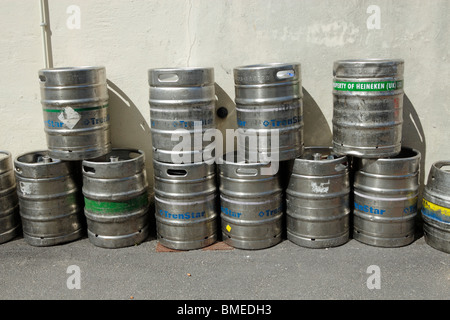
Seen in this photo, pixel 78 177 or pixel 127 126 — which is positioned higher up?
pixel 127 126

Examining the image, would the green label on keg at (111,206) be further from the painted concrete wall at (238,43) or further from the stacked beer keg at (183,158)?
the painted concrete wall at (238,43)

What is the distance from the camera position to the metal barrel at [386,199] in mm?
4766

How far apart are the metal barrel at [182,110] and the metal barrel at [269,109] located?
0.32 meters

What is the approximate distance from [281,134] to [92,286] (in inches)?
84.2

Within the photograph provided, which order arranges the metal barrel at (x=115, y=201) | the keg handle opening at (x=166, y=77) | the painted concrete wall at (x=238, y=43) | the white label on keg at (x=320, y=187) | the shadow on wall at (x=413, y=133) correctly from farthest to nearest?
the shadow on wall at (x=413, y=133) < the painted concrete wall at (x=238, y=43) < the metal barrel at (x=115, y=201) < the white label on keg at (x=320, y=187) < the keg handle opening at (x=166, y=77)

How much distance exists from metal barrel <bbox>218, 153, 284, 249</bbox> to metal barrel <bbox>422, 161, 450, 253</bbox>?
4.60 feet

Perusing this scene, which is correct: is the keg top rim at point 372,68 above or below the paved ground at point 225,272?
above

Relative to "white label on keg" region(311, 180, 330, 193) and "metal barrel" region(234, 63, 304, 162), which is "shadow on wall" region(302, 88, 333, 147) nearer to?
"metal barrel" region(234, 63, 304, 162)

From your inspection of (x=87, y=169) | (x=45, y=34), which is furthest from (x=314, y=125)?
(x=45, y=34)

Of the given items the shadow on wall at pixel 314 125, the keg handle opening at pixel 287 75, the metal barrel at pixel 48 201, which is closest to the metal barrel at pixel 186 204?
the metal barrel at pixel 48 201

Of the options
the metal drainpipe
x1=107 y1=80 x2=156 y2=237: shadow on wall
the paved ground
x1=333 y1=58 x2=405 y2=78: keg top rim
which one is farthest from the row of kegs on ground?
the metal drainpipe

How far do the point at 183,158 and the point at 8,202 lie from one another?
1.95 metres

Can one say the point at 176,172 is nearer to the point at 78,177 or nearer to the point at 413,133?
the point at 78,177

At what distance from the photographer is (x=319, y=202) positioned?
4797 millimetres
